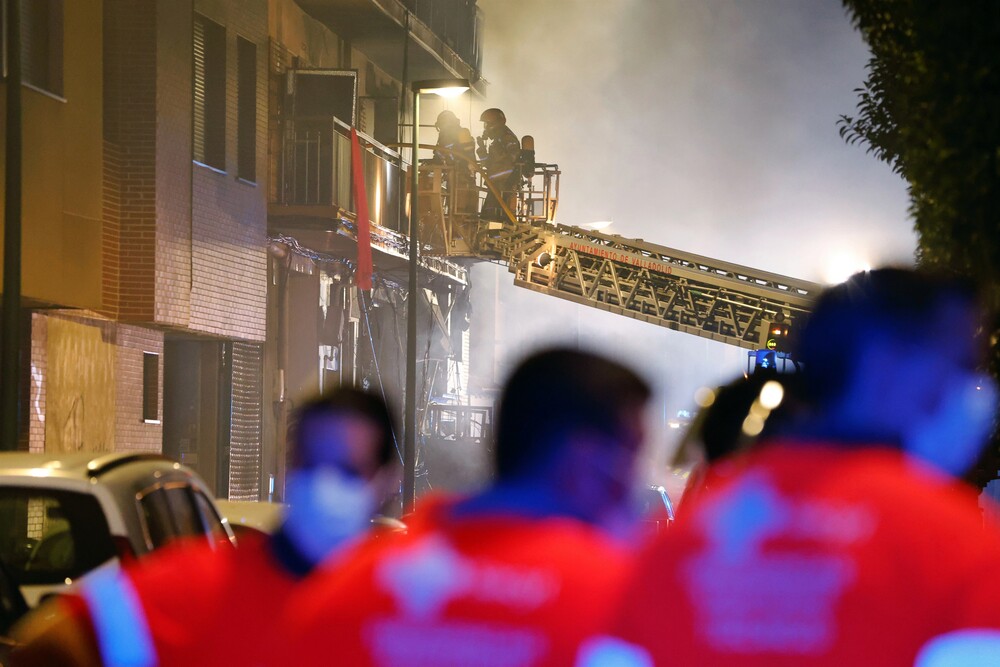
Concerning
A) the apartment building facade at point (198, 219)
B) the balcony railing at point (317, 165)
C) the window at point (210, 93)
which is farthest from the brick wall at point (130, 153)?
the balcony railing at point (317, 165)

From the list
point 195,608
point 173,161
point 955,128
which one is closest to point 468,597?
point 195,608

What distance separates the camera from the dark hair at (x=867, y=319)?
2367mm

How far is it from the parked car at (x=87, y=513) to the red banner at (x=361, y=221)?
1833 cm

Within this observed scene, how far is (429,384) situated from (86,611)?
106ft

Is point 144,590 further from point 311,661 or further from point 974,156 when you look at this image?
point 974,156

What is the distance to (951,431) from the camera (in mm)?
2369

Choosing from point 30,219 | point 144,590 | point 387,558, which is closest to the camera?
point 387,558

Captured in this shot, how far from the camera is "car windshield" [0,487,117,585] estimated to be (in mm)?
5059

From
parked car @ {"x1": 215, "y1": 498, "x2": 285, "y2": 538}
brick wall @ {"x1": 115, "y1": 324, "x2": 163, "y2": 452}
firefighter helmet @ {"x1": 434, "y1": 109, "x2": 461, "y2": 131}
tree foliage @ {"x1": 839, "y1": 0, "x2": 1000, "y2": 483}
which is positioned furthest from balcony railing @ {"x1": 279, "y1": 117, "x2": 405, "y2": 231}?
tree foliage @ {"x1": 839, "y1": 0, "x2": 1000, "y2": 483}

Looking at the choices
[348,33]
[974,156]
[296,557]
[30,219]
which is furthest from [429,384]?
[296,557]

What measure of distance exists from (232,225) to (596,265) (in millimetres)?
8097

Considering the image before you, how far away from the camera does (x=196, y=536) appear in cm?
539

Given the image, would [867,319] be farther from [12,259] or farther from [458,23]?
[458,23]

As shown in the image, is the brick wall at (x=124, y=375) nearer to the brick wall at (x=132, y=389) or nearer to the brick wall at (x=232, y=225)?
the brick wall at (x=132, y=389)
